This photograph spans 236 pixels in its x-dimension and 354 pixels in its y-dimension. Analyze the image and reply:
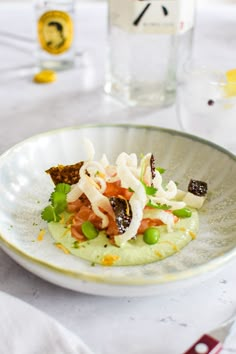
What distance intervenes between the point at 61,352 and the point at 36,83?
105 cm

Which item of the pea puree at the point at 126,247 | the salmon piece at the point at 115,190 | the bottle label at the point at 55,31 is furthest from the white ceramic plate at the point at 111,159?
the bottle label at the point at 55,31

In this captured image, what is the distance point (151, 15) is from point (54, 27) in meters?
0.34

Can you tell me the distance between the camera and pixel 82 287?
88 cm

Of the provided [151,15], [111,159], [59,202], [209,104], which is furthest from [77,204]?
[151,15]

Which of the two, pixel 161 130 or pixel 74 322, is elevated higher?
pixel 161 130

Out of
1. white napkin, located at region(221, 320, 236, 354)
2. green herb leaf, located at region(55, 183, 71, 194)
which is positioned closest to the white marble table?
white napkin, located at region(221, 320, 236, 354)

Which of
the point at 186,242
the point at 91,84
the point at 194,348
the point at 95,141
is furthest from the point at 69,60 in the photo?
the point at 194,348

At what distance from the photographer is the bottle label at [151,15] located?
1.47 m

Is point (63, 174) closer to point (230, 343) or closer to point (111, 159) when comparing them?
point (111, 159)

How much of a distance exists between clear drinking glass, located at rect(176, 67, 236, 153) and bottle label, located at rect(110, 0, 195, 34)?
13 cm

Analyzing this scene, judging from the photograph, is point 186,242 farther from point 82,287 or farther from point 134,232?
point 82,287

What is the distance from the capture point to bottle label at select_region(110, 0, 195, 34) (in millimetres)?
1474

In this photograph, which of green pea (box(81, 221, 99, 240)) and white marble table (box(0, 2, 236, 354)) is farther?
green pea (box(81, 221, 99, 240))

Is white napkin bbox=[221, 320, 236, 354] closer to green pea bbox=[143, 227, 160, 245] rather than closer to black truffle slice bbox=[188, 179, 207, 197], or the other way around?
green pea bbox=[143, 227, 160, 245]
